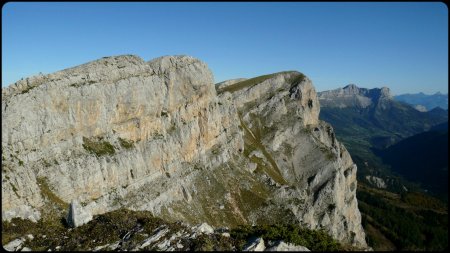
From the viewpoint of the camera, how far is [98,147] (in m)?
69.3

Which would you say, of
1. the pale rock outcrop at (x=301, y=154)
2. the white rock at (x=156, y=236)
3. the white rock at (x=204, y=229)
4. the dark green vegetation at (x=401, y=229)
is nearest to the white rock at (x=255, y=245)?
the white rock at (x=204, y=229)

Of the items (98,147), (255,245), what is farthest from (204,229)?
(98,147)

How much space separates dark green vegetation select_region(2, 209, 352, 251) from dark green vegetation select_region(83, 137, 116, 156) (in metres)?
24.4

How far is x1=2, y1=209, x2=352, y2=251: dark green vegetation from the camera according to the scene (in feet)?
109

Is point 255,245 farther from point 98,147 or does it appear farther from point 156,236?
point 98,147

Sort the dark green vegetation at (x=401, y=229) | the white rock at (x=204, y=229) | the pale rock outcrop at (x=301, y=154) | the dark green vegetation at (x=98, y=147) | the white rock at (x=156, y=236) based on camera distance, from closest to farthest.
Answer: the white rock at (x=156, y=236), the white rock at (x=204, y=229), the dark green vegetation at (x=98, y=147), the pale rock outcrop at (x=301, y=154), the dark green vegetation at (x=401, y=229)

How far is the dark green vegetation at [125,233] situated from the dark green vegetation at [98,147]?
24374 mm

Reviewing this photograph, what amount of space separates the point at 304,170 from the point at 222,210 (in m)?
53.1

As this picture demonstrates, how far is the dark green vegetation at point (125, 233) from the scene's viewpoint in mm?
33188

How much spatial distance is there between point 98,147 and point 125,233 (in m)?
34.7

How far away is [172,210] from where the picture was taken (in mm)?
82812

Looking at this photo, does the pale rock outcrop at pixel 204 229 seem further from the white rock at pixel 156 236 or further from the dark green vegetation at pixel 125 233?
the white rock at pixel 156 236

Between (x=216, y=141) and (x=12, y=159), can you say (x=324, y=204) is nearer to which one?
(x=216, y=141)

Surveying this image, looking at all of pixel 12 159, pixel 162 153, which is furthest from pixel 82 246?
pixel 162 153
